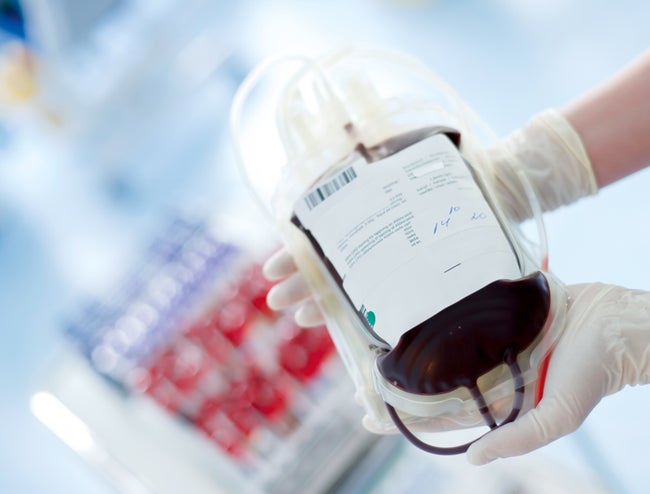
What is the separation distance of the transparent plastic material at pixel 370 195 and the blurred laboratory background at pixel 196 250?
0.44 metres

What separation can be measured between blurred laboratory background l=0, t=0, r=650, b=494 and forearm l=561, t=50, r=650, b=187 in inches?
17.8

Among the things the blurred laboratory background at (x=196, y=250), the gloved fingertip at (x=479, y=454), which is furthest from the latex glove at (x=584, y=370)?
the blurred laboratory background at (x=196, y=250)

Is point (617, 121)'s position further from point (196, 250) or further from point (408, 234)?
point (196, 250)

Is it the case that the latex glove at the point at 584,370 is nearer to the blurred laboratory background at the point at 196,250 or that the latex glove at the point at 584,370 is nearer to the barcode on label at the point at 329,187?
the barcode on label at the point at 329,187

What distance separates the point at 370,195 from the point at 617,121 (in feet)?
1.37

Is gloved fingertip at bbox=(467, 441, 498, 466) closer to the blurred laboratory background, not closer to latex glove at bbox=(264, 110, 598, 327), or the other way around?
latex glove at bbox=(264, 110, 598, 327)

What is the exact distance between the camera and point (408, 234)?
28.6 inches

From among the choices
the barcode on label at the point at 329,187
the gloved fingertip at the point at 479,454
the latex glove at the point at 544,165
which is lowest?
the gloved fingertip at the point at 479,454

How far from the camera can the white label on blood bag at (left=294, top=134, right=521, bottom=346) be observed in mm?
702

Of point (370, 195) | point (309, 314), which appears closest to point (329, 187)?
point (370, 195)

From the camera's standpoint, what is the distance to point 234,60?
2.11m

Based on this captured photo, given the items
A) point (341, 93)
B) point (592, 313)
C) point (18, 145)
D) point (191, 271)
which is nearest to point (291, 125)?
point (341, 93)

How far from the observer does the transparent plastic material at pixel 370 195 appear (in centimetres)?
74

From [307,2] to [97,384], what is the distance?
4.68ft
